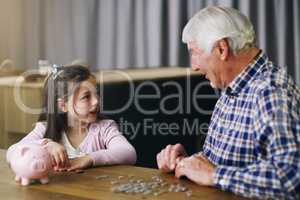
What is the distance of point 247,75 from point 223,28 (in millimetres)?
156

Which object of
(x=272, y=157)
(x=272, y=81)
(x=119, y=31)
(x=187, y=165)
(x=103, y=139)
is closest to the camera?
(x=272, y=157)

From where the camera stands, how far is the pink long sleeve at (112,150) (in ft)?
5.77

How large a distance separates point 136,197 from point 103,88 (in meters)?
1.44

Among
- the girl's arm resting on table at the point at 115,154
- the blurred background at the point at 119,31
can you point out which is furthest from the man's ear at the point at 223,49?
the blurred background at the point at 119,31

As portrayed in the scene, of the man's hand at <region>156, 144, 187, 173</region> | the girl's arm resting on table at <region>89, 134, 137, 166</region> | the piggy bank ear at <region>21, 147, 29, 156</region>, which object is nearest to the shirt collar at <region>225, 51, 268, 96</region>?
the man's hand at <region>156, 144, 187, 173</region>

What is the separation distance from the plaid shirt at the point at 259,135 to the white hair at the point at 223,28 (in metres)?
0.08

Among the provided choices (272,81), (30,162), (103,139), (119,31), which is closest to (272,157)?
(272,81)

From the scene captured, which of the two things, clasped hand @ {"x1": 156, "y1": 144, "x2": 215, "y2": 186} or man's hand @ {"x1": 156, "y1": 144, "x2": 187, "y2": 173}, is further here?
man's hand @ {"x1": 156, "y1": 144, "x2": 187, "y2": 173}

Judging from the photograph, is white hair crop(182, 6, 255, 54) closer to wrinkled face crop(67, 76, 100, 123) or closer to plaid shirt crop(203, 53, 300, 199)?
plaid shirt crop(203, 53, 300, 199)

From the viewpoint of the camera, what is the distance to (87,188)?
1.41 m

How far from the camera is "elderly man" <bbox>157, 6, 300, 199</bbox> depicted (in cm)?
121

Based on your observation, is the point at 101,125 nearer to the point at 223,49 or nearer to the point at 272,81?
the point at 223,49

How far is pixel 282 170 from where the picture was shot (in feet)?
3.91

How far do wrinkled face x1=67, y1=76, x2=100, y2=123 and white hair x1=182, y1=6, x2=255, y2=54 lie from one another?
25.8 inches
